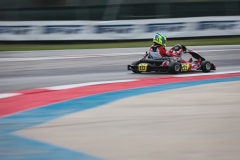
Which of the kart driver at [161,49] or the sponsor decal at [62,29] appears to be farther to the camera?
the sponsor decal at [62,29]

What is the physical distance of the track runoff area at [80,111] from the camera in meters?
5.02

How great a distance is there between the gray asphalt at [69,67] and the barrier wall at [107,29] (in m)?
3.62

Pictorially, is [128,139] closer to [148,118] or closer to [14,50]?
[148,118]

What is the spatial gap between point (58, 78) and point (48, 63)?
4.21m

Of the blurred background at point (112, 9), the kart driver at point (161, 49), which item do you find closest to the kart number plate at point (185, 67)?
the kart driver at point (161, 49)

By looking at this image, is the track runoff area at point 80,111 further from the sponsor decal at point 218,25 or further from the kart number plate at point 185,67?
the sponsor decal at point 218,25

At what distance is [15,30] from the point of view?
24500mm

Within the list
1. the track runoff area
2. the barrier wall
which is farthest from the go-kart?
the barrier wall

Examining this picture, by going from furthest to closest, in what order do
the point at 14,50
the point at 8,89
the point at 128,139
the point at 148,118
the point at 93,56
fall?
the point at 14,50 < the point at 93,56 < the point at 8,89 < the point at 148,118 < the point at 128,139

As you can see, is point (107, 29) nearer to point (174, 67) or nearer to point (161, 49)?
point (161, 49)

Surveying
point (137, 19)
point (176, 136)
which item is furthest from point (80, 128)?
point (137, 19)

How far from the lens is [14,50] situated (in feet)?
71.6

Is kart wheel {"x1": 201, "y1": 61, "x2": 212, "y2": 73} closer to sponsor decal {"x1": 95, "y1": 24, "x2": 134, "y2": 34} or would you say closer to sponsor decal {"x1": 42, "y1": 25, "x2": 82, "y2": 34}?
sponsor decal {"x1": 95, "y1": 24, "x2": 134, "y2": 34}

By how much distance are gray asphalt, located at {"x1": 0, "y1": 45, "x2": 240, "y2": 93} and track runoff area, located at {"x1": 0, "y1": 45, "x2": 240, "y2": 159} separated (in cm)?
104
